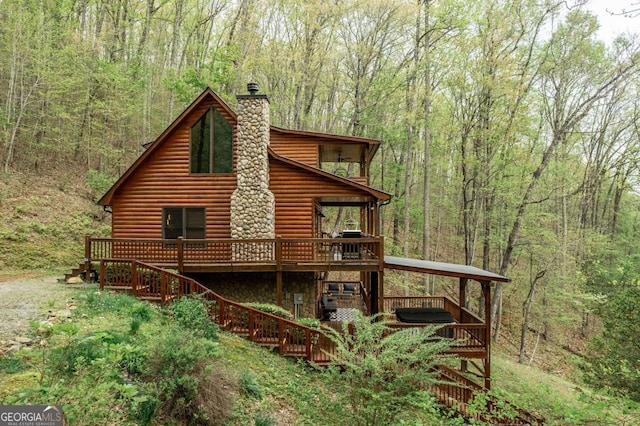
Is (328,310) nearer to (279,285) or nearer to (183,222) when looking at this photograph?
(279,285)

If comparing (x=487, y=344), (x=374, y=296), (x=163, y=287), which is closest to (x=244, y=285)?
(x=163, y=287)

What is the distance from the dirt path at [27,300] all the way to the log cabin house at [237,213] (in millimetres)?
1567

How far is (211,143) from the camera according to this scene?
A: 14484 millimetres

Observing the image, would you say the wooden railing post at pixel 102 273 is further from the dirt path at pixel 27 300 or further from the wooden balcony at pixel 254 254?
the wooden balcony at pixel 254 254

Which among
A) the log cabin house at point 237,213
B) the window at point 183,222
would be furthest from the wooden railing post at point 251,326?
the window at point 183,222

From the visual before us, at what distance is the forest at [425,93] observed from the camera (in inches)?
734

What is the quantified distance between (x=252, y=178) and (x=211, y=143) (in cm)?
262

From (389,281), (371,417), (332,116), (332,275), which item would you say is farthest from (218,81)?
(371,417)

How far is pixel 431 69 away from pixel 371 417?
67.5ft

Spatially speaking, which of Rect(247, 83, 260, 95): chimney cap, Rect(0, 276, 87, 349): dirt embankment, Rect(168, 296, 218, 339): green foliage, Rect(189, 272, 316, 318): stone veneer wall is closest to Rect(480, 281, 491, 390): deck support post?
Rect(189, 272, 316, 318): stone veneer wall

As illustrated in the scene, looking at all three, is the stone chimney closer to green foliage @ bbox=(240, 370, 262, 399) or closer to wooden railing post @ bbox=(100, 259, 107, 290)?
wooden railing post @ bbox=(100, 259, 107, 290)

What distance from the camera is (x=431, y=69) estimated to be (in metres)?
21.5

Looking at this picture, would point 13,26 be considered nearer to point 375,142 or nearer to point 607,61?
point 375,142

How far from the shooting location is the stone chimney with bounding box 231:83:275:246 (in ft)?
43.7
